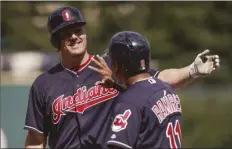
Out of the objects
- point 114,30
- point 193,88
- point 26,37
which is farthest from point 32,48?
point 193,88

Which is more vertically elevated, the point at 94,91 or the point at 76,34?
the point at 76,34

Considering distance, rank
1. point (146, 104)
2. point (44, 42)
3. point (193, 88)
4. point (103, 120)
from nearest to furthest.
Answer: point (146, 104), point (103, 120), point (193, 88), point (44, 42)

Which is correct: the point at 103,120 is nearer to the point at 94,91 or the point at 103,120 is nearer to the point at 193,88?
the point at 94,91

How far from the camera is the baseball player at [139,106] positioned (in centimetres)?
459

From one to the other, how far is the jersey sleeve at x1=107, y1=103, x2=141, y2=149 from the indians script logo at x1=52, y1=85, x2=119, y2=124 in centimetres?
111

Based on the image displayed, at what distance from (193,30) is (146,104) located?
17058 millimetres

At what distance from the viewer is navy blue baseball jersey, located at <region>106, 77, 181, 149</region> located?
4586mm

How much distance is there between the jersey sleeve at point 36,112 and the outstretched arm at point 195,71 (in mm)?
850

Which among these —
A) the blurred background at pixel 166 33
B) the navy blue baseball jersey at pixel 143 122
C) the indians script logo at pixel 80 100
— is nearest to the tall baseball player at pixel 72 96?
the indians script logo at pixel 80 100

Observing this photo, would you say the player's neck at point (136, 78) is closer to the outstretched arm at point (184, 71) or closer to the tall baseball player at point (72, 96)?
the outstretched arm at point (184, 71)

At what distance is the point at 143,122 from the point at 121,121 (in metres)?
0.12

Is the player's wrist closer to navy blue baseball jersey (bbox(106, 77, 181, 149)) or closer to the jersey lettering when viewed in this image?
the jersey lettering

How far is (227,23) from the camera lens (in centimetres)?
2092

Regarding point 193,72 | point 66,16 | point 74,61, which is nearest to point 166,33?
point 74,61
